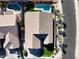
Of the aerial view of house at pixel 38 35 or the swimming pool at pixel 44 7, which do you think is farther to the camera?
the swimming pool at pixel 44 7

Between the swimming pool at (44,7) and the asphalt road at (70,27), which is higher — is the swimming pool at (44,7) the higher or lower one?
the higher one

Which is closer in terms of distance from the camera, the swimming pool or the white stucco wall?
the white stucco wall

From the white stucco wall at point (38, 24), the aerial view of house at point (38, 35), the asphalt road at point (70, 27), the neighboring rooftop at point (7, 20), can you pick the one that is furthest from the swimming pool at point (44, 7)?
the neighboring rooftop at point (7, 20)

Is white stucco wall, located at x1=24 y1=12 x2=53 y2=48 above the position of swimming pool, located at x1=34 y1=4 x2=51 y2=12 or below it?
below

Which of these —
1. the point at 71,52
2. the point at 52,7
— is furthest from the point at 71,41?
the point at 52,7

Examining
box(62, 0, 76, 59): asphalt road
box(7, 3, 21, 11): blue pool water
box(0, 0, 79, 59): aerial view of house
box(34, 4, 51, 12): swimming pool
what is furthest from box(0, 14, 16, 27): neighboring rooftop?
box(62, 0, 76, 59): asphalt road

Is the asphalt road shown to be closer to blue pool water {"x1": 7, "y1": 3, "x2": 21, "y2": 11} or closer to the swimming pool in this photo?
the swimming pool

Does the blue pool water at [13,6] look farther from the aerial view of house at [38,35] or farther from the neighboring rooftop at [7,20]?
the neighboring rooftop at [7,20]

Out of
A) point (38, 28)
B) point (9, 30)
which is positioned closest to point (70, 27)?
point (38, 28)
